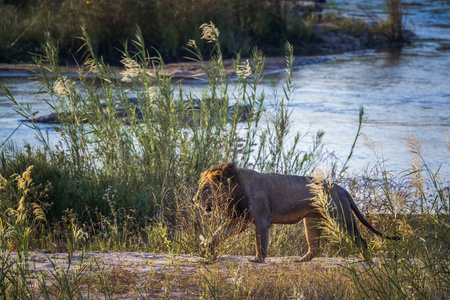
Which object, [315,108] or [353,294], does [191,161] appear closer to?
[353,294]

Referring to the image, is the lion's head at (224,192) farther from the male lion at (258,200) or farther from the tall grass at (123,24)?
the tall grass at (123,24)

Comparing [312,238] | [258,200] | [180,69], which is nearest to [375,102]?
[180,69]

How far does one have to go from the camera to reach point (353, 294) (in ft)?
11.5

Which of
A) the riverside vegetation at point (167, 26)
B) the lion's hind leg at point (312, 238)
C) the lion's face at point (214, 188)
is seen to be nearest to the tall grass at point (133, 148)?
the lion's face at point (214, 188)

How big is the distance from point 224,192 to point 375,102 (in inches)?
344

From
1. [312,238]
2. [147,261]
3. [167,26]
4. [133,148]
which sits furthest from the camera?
[167,26]

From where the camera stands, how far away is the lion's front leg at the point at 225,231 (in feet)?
14.1

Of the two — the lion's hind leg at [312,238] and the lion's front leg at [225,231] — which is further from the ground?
the lion's front leg at [225,231]

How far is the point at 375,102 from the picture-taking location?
40.7 ft

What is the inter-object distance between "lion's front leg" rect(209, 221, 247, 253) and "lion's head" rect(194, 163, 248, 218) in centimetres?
7

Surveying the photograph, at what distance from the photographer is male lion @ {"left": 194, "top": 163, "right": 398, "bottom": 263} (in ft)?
14.3

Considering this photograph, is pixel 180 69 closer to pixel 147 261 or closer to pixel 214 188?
pixel 214 188

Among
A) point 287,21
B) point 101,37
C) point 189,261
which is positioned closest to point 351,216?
point 189,261

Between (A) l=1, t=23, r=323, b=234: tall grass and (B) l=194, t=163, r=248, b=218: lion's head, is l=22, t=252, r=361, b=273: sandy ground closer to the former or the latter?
(B) l=194, t=163, r=248, b=218: lion's head
